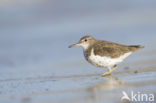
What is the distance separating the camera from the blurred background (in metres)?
8.23

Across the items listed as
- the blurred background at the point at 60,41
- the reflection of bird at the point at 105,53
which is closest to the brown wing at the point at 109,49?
the reflection of bird at the point at 105,53

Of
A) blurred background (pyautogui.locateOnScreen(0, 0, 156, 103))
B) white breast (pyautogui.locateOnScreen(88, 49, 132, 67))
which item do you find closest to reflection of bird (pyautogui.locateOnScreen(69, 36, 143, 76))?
white breast (pyautogui.locateOnScreen(88, 49, 132, 67))

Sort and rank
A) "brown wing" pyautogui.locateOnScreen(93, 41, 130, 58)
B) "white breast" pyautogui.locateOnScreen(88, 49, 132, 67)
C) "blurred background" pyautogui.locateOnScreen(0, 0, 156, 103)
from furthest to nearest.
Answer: "brown wing" pyautogui.locateOnScreen(93, 41, 130, 58) → "white breast" pyautogui.locateOnScreen(88, 49, 132, 67) → "blurred background" pyautogui.locateOnScreen(0, 0, 156, 103)

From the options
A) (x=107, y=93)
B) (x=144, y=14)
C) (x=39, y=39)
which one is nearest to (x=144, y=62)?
(x=107, y=93)

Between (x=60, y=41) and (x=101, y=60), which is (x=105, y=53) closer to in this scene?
(x=101, y=60)

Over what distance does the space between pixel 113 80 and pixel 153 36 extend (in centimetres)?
551

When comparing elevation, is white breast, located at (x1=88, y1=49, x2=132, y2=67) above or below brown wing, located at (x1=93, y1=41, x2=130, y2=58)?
below

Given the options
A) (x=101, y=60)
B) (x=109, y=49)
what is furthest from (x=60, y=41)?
(x=101, y=60)

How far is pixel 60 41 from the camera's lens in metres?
14.0

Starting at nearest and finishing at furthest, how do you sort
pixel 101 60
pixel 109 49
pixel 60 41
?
pixel 101 60 → pixel 109 49 → pixel 60 41

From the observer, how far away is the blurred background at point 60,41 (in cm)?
823

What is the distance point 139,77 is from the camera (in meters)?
8.91

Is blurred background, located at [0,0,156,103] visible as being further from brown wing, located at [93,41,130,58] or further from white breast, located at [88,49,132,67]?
brown wing, located at [93,41,130,58]

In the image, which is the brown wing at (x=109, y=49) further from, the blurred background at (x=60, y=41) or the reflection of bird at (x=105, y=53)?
the blurred background at (x=60, y=41)
